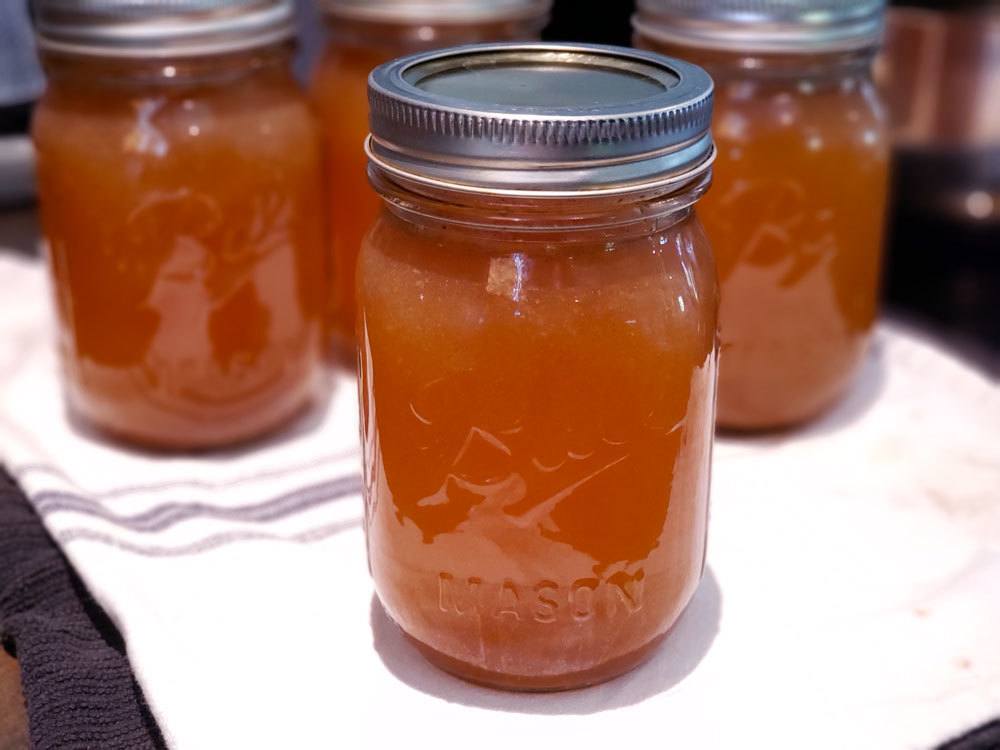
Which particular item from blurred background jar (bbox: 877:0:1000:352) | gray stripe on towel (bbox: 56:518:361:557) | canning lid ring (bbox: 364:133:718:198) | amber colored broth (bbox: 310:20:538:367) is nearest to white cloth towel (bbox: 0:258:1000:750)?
gray stripe on towel (bbox: 56:518:361:557)

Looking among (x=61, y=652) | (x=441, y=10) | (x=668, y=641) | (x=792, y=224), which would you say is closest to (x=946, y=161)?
(x=792, y=224)

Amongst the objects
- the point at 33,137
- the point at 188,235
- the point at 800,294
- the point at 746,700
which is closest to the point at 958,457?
the point at 800,294

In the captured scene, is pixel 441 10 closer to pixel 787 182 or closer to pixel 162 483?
pixel 787 182

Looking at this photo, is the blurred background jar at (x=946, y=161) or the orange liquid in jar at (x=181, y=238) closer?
the orange liquid in jar at (x=181, y=238)

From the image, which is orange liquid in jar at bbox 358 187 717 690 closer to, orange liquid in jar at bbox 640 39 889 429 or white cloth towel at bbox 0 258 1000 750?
white cloth towel at bbox 0 258 1000 750

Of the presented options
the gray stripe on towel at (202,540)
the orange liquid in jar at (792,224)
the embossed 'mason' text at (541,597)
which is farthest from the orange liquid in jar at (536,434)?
the orange liquid in jar at (792,224)

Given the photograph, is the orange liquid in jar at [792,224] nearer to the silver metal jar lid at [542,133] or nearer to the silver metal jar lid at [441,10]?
the silver metal jar lid at [441,10]
